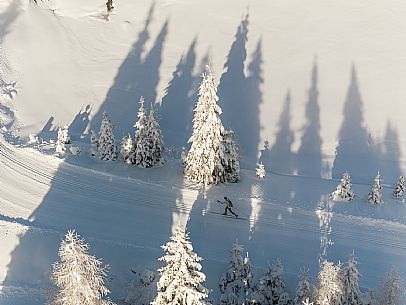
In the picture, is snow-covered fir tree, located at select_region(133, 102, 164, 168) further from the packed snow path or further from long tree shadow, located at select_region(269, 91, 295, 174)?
long tree shadow, located at select_region(269, 91, 295, 174)

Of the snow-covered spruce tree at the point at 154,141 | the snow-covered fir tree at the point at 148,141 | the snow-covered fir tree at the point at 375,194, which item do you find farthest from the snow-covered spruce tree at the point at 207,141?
the snow-covered fir tree at the point at 375,194

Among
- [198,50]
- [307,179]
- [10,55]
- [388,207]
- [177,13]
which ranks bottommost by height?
[388,207]

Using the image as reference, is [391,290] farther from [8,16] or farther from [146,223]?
[8,16]

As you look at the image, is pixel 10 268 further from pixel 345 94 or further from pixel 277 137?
pixel 345 94

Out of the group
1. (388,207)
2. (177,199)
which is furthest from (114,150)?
(388,207)

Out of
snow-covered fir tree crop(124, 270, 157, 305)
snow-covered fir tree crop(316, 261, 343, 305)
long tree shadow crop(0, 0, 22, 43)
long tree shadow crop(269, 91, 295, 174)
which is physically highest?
long tree shadow crop(0, 0, 22, 43)

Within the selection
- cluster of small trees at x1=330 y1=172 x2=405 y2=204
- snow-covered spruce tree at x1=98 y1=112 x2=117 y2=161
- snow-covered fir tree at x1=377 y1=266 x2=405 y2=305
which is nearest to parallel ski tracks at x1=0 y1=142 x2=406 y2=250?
snow-covered spruce tree at x1=98 y1=112 x2=117 y2=161

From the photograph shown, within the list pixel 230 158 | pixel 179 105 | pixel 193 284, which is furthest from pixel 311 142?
pixel 193 284
